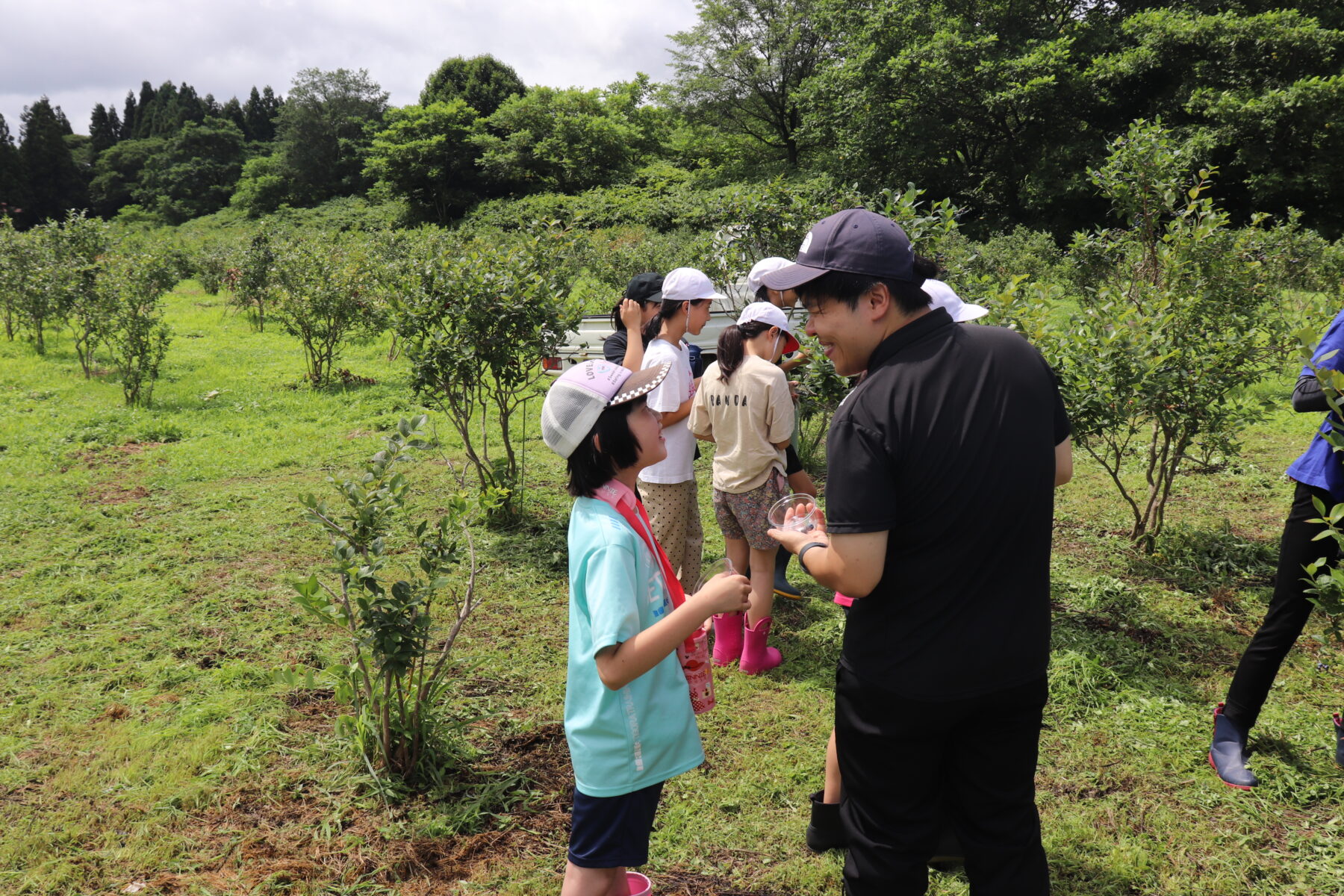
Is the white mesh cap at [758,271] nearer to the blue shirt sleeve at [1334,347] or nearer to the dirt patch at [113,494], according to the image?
the blue shirt sleeve at [1334,347]

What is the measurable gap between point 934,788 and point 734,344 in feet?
7.38

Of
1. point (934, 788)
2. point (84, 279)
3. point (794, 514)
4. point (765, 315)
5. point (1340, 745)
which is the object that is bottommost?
point (1340, 745)

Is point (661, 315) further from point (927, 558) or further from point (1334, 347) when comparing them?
point (1334, 347)

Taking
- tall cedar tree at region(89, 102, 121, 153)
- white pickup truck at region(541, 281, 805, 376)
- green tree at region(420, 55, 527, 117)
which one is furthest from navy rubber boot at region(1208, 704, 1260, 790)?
tall cedar tree at region(89, 102, 121, 153)

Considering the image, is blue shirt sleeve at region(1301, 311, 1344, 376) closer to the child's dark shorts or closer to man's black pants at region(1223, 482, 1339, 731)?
man's black pants at region(1223, 482, 1339, 731)

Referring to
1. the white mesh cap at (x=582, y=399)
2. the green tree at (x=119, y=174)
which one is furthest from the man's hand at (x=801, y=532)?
the green tree at (x=119, y=174)

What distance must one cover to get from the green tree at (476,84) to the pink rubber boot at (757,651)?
4488cm

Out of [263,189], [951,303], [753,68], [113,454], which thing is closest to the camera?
[951,303]

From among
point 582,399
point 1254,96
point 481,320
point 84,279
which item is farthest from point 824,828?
point 1254,96

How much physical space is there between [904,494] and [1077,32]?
30.3 meters

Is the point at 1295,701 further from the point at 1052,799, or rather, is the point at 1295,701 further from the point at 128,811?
the point at 128,811

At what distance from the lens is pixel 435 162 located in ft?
131

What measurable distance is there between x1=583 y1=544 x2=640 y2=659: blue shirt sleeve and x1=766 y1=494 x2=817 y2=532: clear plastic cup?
460mm

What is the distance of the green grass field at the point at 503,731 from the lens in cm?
265
